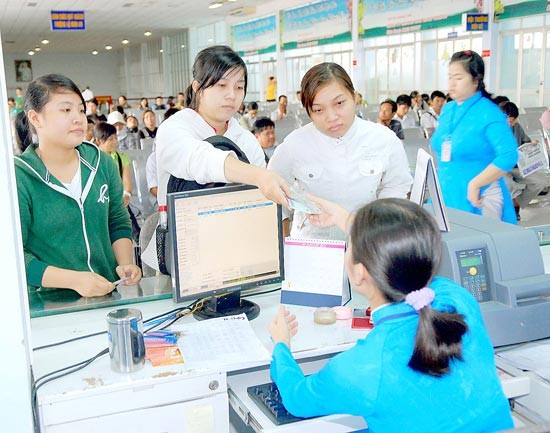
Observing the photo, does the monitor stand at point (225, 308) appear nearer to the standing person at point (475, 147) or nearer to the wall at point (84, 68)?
the standing person at point (475, 147)

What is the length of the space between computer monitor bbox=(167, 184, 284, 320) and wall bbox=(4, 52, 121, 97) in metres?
30.9

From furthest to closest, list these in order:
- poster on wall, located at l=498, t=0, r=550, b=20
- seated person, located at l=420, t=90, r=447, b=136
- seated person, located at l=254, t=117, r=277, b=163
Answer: poster on wall, located at l=498, t=0, r=550, b=20, seated person, located at l=420, t=90, r=447, b=136, seated person, located at l=254, t=117, r=277, b=163

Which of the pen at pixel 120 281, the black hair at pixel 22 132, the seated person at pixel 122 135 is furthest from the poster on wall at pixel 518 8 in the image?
the pen at pixel 120 281

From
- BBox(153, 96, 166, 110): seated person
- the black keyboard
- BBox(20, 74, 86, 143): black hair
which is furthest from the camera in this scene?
BBox(153, 96, 166, 110): seated person

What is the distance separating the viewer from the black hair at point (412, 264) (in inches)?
48.9

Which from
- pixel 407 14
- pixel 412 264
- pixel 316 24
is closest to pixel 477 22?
pixel 407 14

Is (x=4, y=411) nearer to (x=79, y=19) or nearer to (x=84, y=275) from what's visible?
(x=84, y=275)

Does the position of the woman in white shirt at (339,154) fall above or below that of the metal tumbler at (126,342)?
above

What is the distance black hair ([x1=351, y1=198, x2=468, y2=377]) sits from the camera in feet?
4.08

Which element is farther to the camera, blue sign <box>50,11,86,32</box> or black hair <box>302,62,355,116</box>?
blue sign <box>50,11,86,32</box>

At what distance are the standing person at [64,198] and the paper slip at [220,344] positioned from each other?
0.41 metres

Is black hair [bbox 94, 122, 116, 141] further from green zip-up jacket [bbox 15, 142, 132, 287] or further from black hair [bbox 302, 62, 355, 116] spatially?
black hair [bbox 302, 62, 355, 116]

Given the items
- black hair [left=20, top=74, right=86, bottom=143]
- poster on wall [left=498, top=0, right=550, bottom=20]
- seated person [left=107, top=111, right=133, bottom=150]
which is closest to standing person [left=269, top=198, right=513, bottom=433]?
black hair [left=20, top=74, right=86, bottom=143]

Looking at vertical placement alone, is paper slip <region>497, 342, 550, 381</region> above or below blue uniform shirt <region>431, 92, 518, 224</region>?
below
